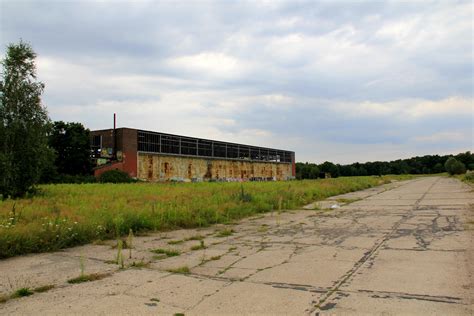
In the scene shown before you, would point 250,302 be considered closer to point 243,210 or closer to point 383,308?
point 383,308

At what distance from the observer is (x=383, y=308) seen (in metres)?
4.11

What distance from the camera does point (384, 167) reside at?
129 metres

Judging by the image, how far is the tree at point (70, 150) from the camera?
50281mm

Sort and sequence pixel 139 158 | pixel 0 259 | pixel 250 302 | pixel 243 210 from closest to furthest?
pixel 250 302 → pixel 0 259 → pixel 243 210 → pixel 139 158

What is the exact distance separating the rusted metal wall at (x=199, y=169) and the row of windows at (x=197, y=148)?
112 cm

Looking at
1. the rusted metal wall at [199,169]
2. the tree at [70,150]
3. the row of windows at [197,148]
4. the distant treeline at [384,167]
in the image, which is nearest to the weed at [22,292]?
the rusted metal wall at [199,169]

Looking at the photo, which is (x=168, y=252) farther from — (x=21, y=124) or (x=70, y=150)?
(x=70, y=150)

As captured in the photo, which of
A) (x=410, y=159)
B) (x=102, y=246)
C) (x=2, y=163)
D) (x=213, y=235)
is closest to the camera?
(x=102, y=246)

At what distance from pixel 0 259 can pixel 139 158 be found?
4555 centimetres

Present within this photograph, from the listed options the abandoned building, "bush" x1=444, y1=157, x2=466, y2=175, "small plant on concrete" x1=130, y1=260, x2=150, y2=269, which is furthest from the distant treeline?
"small plant on concrete" x1=130, y1=260, x2=150, y2=269

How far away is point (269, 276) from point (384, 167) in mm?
133648

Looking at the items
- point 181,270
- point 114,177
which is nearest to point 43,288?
point 181,270

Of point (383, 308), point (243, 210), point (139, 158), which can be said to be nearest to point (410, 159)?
point (139, 158)

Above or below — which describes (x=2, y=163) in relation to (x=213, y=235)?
above
